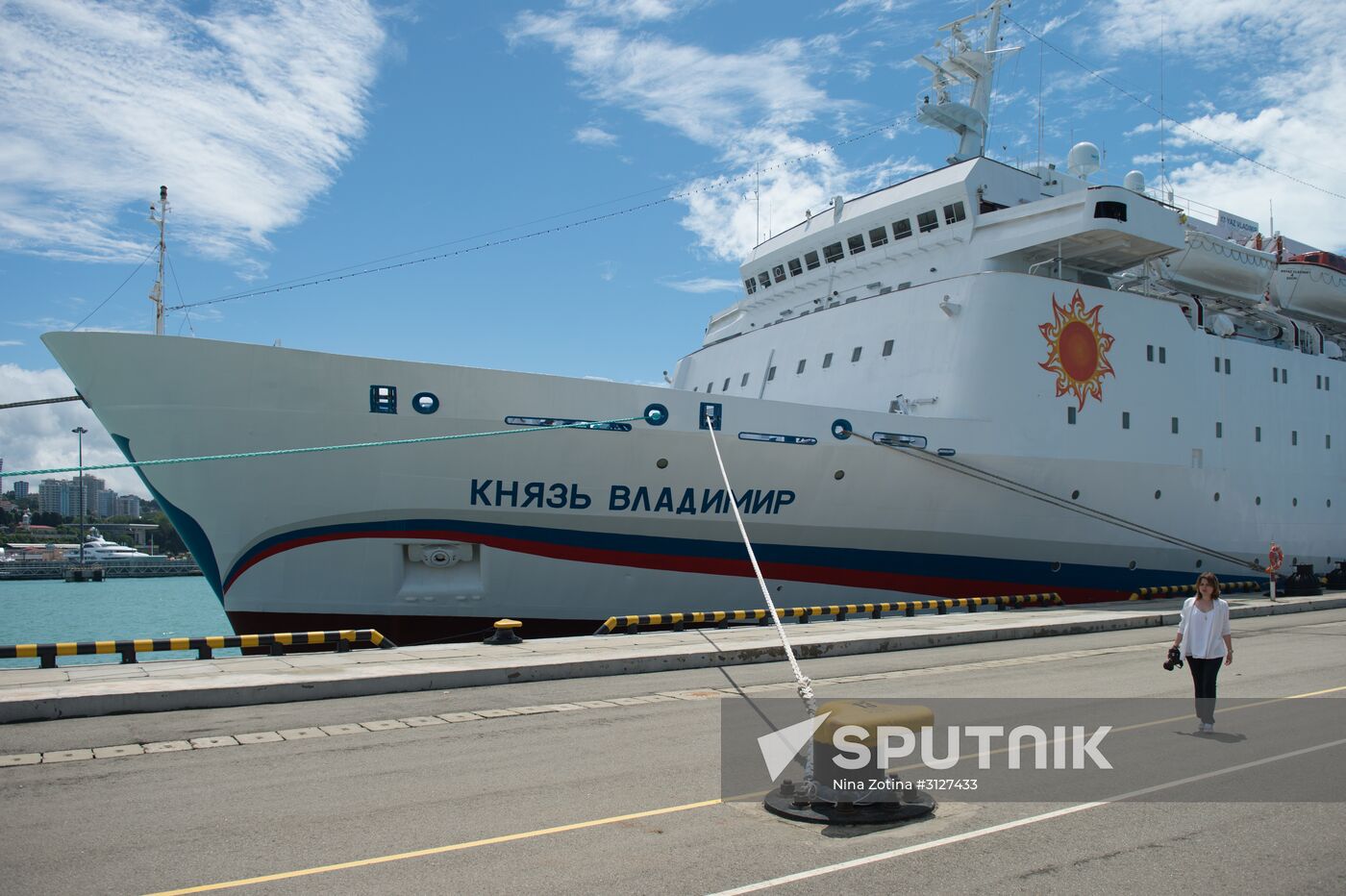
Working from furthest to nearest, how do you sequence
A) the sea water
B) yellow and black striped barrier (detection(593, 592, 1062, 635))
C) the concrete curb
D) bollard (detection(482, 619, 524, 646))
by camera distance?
the sea water < yellow and black striped barrier (detection(593, 592, 1062, 635)) < bollard (detection(482, 619, 524, 646)) < the concrete curb

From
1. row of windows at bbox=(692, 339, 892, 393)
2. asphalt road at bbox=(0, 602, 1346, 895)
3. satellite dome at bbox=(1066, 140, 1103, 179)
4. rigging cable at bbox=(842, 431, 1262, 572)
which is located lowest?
asphalt road at bbox=(0, 602, 1346, 895)

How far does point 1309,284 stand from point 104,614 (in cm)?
4034

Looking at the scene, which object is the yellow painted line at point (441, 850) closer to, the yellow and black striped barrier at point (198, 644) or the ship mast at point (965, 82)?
the yellow and black striped barrier at point (198, 644)

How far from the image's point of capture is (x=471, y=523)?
12.5 m

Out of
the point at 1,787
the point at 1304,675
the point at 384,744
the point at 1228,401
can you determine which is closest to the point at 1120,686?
the point at 1304,675

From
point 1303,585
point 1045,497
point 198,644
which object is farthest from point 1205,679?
point 1303,585

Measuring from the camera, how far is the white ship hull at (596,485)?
11.6m

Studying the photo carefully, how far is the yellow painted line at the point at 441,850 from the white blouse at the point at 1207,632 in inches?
158

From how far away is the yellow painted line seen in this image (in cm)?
393

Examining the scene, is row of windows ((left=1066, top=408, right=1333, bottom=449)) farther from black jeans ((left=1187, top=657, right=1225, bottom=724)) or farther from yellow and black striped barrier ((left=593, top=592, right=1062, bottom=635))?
black jeans ((left=1187, top=657, right=1225, bottom=724))

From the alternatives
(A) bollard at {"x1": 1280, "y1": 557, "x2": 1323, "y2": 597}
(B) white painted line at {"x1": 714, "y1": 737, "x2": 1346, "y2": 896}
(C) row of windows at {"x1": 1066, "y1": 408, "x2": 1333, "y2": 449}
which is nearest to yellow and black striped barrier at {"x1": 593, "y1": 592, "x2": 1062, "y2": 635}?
(C) row of windows at {"x1": 1066, "y1": 408, "x2": 1333, "y2": 449}

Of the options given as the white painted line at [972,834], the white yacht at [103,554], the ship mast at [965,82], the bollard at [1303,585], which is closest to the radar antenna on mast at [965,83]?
the ship mast at [965,82]

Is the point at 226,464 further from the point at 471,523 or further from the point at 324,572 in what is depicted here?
the point at 471,523

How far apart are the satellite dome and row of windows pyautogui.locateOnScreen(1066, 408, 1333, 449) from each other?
20.9 ft
